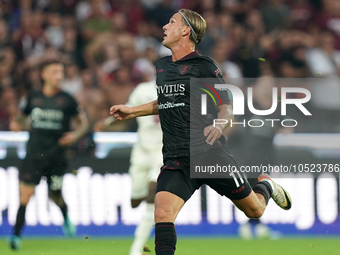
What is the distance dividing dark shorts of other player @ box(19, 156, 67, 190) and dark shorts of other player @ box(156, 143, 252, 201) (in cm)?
311

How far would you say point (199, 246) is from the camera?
7.36 m

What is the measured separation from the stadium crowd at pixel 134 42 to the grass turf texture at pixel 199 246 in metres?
2.23

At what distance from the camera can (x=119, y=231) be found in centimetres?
770

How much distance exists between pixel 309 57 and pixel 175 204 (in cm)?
676

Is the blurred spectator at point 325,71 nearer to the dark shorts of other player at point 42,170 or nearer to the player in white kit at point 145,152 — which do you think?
the player in white kit at point 145,152

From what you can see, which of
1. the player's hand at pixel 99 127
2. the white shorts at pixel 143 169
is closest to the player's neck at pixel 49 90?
the player's hand at pixel 99 127

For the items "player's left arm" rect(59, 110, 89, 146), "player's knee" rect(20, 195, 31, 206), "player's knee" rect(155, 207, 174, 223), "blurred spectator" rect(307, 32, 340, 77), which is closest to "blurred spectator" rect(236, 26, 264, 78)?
"blurred spectator" rect(307, 32, 340, 77)

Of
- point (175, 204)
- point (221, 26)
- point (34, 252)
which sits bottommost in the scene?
point (34, 252)

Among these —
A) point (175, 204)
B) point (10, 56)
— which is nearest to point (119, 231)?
point (175, 204)

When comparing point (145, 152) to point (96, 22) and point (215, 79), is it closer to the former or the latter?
point (215, 79)

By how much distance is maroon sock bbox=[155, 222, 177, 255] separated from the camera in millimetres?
4246

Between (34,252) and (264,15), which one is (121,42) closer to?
(264,15)

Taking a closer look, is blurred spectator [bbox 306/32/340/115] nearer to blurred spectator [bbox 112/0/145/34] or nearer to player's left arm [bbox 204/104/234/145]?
blurred spectator [bbox 112/0/145/34]

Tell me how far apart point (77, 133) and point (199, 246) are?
2.23 metres
